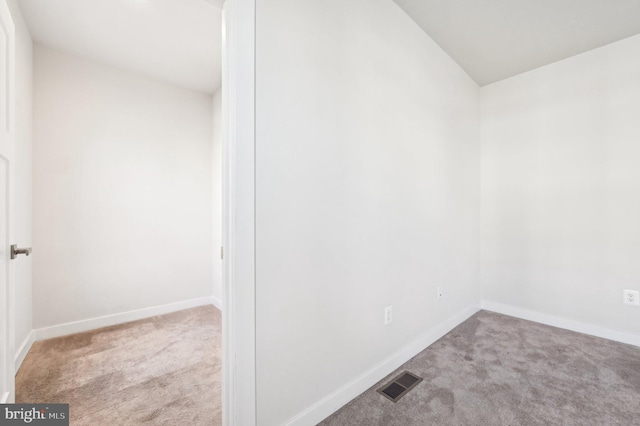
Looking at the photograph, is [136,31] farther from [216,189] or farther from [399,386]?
[399,386]

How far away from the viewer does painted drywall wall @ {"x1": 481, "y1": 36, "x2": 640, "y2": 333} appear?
2465 millimetres

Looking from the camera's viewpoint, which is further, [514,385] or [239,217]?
[514,385]

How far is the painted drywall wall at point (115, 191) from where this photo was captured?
257 centimetres

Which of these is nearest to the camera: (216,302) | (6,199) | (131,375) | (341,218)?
(6,199)

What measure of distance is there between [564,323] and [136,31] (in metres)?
4.83

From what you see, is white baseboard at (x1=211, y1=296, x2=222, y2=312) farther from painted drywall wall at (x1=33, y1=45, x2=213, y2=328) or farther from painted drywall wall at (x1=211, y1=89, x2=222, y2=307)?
painted drywall wall at (x1=33, y1=45, x2=213, y2=328)

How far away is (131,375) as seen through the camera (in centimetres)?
196

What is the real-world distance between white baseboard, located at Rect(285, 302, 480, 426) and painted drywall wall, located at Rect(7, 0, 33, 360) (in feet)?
7.51

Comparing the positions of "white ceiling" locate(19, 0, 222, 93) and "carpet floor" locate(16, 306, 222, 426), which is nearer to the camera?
"carpet floor" locate(16, 306, 222, 426)

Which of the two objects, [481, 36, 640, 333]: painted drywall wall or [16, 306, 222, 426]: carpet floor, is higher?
[481, 36, 640, 333]: painted drywall wall

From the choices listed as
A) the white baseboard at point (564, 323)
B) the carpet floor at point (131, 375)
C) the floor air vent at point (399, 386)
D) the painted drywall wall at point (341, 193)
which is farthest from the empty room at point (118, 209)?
the white baseboard at point (564, 323)

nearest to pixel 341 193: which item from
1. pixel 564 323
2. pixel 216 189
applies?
pixel 216 189

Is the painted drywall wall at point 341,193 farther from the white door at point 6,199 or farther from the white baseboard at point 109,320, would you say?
the white baseboard at point 109,320

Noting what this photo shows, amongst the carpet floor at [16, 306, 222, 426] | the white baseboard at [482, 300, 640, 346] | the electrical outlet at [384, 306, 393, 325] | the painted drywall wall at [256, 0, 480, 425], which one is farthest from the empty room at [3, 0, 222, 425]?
the white baseboard at [482, 300, 640, 346]
